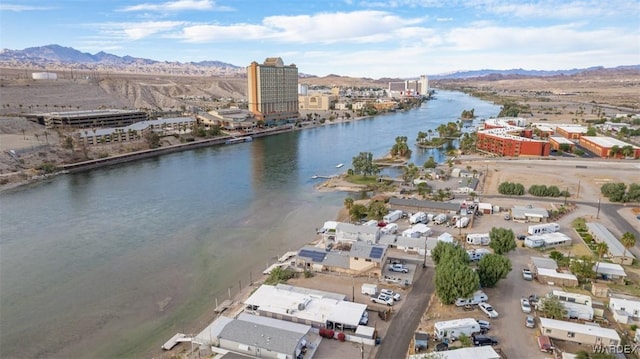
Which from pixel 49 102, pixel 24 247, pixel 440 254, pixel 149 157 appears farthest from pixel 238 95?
pixel 440 254

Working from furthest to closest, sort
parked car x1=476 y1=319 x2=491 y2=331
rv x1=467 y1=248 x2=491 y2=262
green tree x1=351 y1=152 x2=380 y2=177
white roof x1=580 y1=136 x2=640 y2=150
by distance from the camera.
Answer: white roof x1=580 y1=136 x2=640 y2=150 → green tree x1=351 y1=152 x2=380 y2=177 → rv x1=467 y1=248 x2=491 y2=262 → parked car x1=476 y1=319 x2=491 y2=331

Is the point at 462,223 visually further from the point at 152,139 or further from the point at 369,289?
the point at 152,139

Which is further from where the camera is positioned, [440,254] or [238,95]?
[238,95]

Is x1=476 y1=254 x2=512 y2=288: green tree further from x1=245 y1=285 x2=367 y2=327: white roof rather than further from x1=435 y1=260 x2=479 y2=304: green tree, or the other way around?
x1=245 y1=285 x2=367 y2=327: white roof

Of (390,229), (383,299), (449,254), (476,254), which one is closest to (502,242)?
(476,254)

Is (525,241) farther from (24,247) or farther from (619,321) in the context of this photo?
(24,247)

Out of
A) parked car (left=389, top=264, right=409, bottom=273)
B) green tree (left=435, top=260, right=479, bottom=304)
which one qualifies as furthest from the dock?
green tree (left=435, top=260, right=479, bottom=304)
